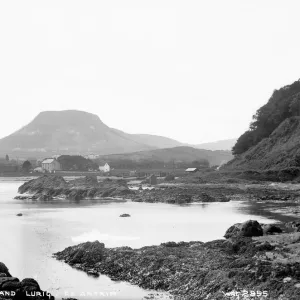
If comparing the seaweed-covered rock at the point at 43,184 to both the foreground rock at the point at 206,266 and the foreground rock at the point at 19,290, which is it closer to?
the foreground rock at the point at 206,266

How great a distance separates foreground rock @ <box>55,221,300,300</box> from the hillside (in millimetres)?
72973

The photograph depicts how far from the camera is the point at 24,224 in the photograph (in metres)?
54.8

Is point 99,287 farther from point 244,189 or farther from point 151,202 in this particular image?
point 244,189

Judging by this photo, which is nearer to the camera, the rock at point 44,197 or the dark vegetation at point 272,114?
the rock at point 44,197

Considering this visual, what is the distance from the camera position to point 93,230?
4903 cm

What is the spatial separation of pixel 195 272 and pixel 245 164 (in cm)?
9412

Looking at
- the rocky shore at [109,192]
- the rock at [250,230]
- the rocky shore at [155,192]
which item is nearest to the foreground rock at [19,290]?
the rock at [250,230]

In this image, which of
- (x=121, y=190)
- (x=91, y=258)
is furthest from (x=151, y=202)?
(x=91, y=258)

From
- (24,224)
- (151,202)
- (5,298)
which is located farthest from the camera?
(151,202)

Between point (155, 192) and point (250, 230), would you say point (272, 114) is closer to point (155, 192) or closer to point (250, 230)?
point (155, 192)

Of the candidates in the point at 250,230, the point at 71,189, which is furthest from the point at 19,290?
the point at 71,189

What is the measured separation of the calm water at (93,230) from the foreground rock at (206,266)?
1.22 metres

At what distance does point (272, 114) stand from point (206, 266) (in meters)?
112

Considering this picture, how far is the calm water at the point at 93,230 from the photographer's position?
27.5 metres
